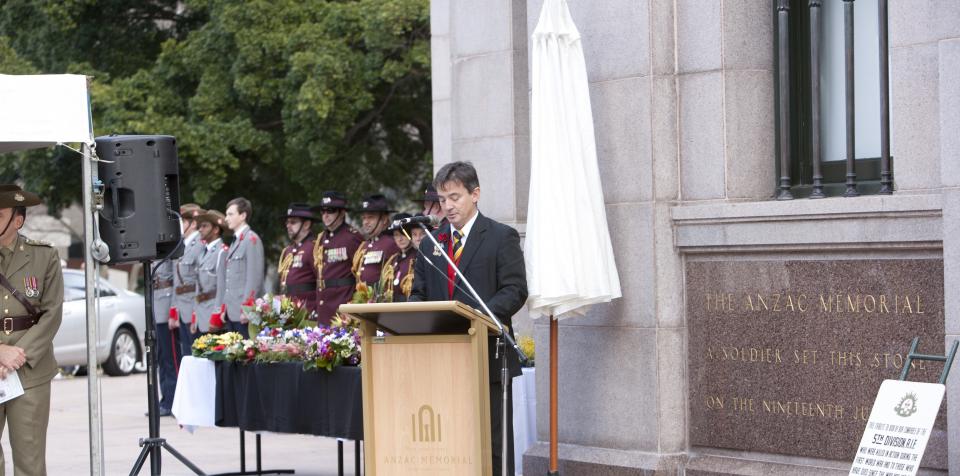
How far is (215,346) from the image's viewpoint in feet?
35.3

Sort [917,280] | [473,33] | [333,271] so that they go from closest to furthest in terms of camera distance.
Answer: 1. [917,280]
2. [473,33]
3. [333,271]

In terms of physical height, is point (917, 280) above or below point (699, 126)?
below

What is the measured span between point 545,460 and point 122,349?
14.9 metres

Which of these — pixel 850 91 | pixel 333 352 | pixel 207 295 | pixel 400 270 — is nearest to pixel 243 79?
pixel 207 295

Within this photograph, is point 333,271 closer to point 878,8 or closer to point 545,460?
point 545,460

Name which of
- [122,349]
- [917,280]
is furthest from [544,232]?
[122,349]

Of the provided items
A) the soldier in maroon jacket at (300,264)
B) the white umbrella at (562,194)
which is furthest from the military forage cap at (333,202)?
the white umbrella at (562,194)

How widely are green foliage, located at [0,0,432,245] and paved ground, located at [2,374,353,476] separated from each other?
18.8 feet

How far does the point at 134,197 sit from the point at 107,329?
1393 cm

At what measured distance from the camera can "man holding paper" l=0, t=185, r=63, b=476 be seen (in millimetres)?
8539

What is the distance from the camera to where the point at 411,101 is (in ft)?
79.9

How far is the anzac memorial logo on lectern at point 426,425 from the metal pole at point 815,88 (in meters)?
2.61

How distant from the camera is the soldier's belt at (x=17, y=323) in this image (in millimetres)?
8625

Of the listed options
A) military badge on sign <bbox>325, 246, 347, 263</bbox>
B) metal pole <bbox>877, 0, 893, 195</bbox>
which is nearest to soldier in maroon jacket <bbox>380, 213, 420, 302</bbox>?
military badge on sign <bbox>325, 246, 347, 263</bbox>
